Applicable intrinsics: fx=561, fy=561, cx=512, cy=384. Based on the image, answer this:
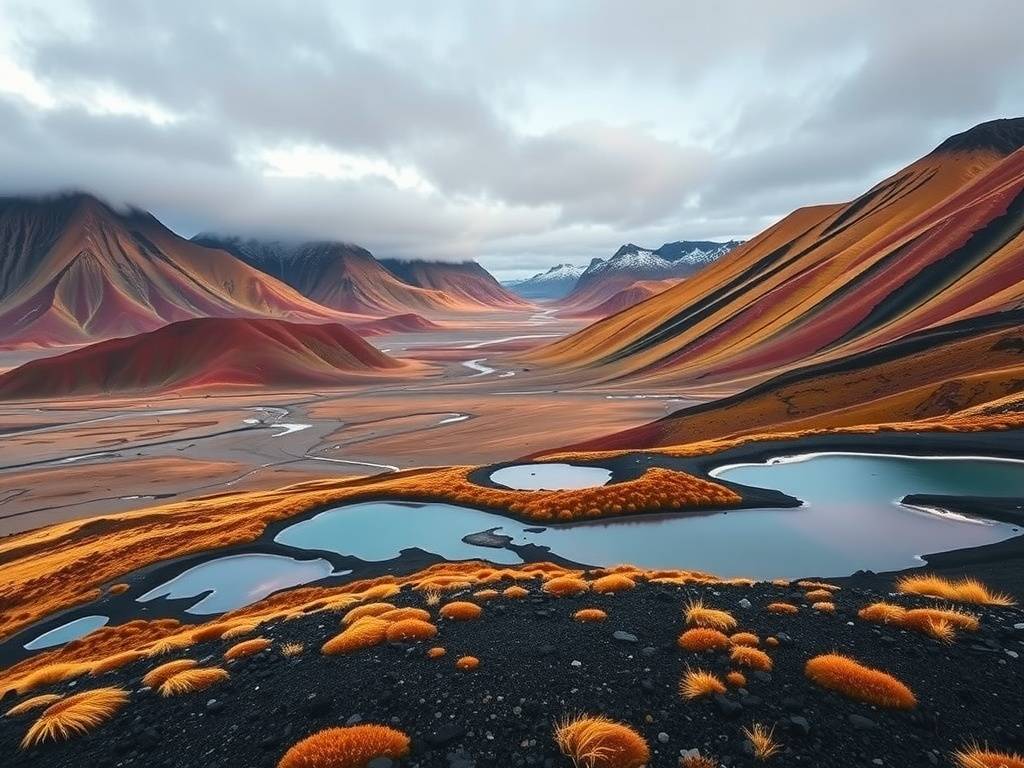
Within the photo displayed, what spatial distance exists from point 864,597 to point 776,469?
25.3m

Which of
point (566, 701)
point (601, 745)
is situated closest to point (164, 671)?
point (566, 701)

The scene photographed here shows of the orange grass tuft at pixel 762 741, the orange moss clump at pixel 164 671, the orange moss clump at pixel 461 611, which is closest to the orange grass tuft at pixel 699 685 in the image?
the orange grass tuft at pixel 762 741

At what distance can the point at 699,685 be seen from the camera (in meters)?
10.6

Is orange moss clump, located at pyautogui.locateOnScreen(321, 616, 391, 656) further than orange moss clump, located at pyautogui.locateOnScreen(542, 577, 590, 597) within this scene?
No

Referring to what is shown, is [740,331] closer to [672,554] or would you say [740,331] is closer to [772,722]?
[672,554]

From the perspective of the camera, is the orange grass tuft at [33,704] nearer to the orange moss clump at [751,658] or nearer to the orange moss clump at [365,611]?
the orange moss clump at [365,611]

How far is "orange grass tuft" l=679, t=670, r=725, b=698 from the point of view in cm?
1045

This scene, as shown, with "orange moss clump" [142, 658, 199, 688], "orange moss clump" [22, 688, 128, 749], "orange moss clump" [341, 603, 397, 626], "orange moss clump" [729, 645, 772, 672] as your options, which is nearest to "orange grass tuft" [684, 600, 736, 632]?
"orange moss clump" [729, 645, 772, 672]

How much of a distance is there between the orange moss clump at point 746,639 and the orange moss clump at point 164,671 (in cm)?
1311

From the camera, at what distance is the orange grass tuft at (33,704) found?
504 inches

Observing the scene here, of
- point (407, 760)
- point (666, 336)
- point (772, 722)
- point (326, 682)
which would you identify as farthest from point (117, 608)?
point (666, 336)

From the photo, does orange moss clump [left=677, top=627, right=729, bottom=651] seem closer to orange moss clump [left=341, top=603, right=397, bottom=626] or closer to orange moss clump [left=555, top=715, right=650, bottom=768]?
orange moss clump [left=555, top=715, right=650, bottom=768]

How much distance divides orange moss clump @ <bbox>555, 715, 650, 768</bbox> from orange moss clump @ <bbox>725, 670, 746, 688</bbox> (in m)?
2.60

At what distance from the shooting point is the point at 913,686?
419 inches
